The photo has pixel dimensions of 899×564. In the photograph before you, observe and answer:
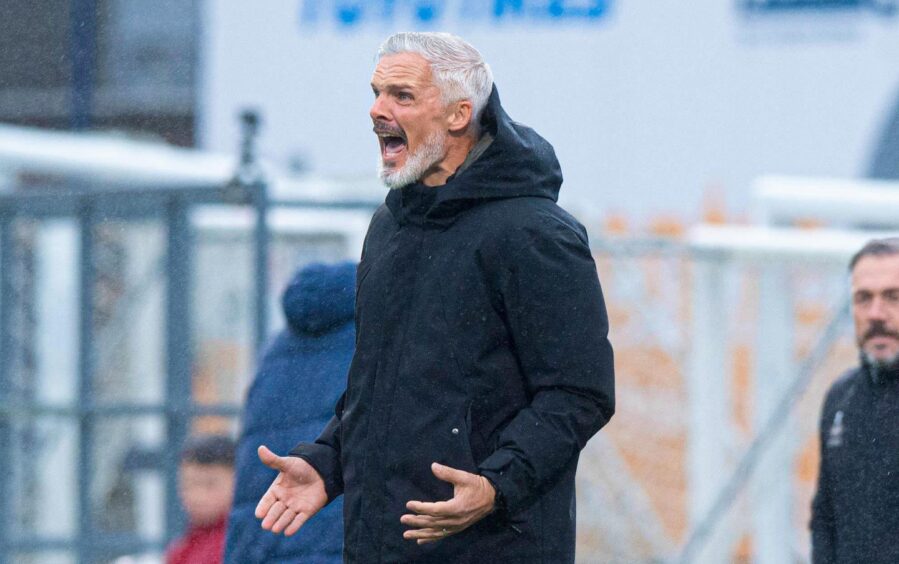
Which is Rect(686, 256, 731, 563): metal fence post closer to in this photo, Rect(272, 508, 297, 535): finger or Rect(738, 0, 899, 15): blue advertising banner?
Rect(272, 508, 297, 535): finger

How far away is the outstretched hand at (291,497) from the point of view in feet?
9.38

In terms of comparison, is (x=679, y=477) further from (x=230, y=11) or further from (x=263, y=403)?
(x=230, y=11)

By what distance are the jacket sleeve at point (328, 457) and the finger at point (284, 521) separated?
8cm

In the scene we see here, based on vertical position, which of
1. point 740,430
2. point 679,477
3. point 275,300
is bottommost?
point 679,477

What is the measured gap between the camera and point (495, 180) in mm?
2779

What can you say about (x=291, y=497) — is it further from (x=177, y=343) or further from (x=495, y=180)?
(x=177, y=343)

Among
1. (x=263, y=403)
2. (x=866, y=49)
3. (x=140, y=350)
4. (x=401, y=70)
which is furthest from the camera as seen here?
(x=866, y=49)

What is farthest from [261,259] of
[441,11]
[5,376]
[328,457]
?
[441,11]

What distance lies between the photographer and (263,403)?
12.6ft

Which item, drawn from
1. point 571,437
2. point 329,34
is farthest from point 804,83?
point 571,437

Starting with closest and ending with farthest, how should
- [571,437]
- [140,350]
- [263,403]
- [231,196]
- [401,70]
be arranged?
1. [571,437]
2. [401,70]
3. [263,403]
4. [231,196]
5. [140,350]

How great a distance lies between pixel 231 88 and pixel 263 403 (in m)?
12.7

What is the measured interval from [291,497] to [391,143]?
64cm

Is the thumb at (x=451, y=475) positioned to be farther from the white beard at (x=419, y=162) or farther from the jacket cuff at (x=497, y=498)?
the white beard at (x=419, y=162)
